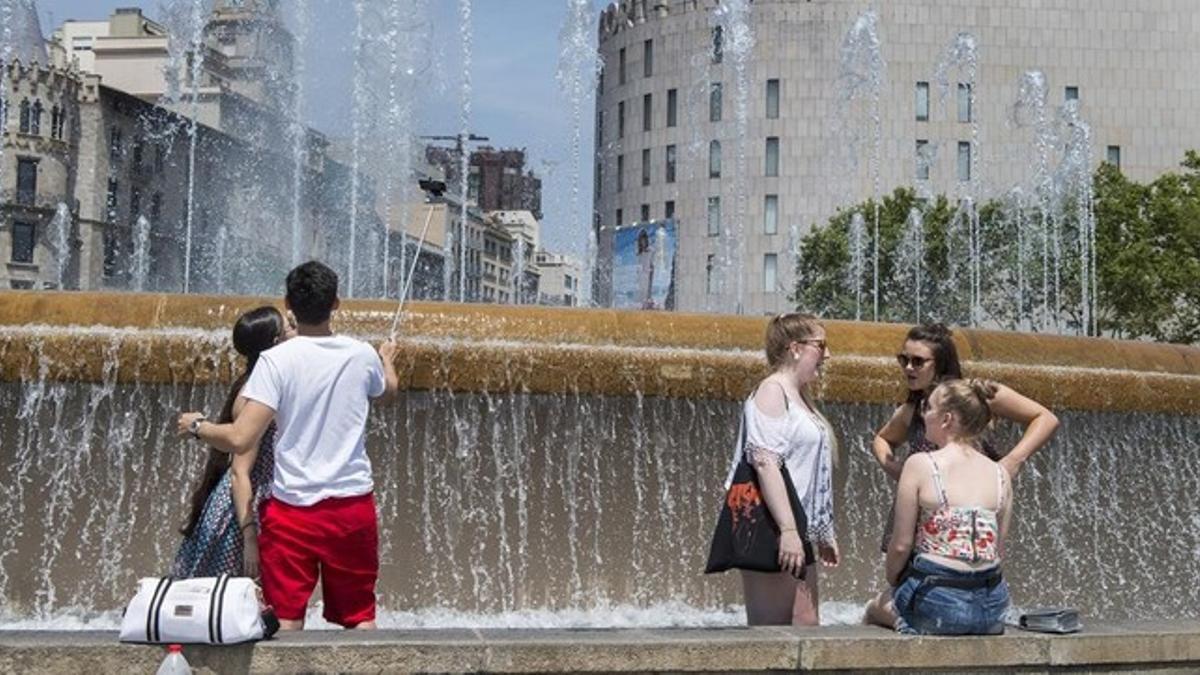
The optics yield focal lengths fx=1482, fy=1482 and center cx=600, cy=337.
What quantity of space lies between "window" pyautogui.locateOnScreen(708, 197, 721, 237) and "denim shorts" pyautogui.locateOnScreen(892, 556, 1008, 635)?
203 feet

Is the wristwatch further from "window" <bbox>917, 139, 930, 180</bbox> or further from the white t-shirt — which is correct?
"window" <bbox>917, 139, 930, 180</bbox>

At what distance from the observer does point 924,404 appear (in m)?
5.08

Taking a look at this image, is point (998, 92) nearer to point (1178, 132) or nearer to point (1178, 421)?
point (1178, 132)

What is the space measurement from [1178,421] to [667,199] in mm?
59899

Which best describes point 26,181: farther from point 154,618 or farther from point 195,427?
point 154,618

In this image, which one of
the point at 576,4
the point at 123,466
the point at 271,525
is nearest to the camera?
the point at 271,525

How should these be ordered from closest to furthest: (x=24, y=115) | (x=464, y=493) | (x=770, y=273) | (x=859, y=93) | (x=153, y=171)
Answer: (x=464, y=493) → (x=24, y=115) → (x=859, y=93) → (x=770, y=273) → (x=153, y=171)

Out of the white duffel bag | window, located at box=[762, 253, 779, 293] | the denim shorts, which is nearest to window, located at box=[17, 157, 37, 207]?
window, located at box=[762, 253, 779, 293]

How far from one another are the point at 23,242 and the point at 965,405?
59.3 m

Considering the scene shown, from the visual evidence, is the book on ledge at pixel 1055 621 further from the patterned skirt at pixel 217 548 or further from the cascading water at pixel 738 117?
the cascading water at pixel 738 117

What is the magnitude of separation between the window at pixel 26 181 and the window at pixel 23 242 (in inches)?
36.1

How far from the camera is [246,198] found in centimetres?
6881

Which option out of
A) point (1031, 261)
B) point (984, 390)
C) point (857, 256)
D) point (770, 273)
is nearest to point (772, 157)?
point (770, 273)

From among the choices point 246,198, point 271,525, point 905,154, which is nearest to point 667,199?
point 905,154
